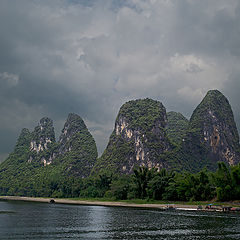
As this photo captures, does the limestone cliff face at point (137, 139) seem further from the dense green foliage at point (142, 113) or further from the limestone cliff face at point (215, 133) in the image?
the limestone cliff face at point (215, 133)

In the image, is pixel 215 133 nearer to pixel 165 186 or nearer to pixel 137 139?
pixel 137 139

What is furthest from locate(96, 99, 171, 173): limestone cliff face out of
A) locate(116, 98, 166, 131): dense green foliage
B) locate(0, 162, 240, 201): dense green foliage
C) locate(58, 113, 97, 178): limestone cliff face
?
locate(0, 162, 240, 201): dense green foliage

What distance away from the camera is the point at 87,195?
103 metres

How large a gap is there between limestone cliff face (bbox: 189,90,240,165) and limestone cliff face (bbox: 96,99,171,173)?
21.2 meters

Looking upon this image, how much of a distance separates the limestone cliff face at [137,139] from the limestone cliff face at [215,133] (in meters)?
21.2

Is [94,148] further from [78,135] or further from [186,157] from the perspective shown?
[186,157]

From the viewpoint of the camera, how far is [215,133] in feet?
560

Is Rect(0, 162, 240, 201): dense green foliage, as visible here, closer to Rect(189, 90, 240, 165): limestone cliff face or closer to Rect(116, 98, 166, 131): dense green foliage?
Rect(116, 98, 166, 131): dense green foliage

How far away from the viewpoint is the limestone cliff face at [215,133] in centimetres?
16812

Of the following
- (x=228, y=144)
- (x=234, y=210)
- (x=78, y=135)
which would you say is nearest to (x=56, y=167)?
(x=78, y=135)

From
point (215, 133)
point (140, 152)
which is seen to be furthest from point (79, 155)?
point (215, 133)

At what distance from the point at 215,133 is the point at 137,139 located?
148 feet

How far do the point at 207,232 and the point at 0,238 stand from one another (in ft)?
64.0

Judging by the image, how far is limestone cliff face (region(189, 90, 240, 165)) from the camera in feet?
552
